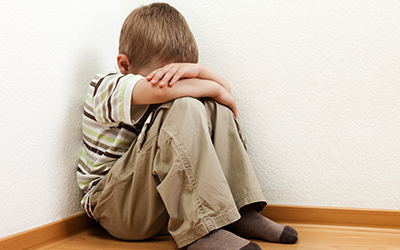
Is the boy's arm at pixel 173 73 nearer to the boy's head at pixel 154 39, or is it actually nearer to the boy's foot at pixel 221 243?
the boy's head at pixel 154 39

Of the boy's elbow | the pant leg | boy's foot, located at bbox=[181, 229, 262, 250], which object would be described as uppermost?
the boy's elbow

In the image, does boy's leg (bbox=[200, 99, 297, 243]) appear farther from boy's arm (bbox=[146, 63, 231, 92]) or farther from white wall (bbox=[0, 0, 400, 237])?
white wall (bbox=[0, 0, 400, 237])

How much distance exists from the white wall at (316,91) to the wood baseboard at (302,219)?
22 mm

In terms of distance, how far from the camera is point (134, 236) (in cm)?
80

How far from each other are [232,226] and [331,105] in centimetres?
43

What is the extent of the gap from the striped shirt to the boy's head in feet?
0.26

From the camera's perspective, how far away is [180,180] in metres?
0.69

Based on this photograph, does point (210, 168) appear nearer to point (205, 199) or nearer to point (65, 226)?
point (205, 199)

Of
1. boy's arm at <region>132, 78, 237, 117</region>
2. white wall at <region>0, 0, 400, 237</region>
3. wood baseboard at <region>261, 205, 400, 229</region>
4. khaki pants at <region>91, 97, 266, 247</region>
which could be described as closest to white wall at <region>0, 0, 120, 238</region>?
white wall at <region>0, 0, 400, 237</region>

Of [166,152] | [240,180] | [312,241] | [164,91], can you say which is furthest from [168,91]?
[312,241]

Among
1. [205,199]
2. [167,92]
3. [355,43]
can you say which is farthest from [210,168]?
[355,43]

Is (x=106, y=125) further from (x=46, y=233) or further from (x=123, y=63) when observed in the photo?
(x=46, y=233)

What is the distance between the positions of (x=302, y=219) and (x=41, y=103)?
749 mm

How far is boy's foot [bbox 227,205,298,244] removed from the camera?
2.46ft
